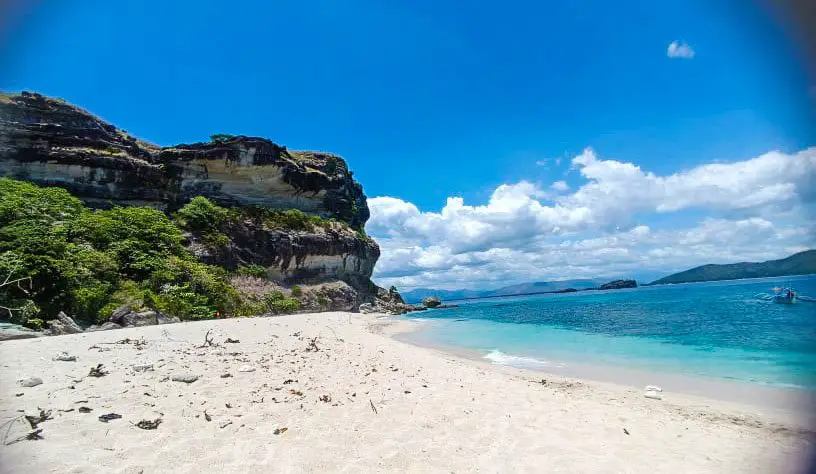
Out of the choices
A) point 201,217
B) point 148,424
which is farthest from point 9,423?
point 201,217

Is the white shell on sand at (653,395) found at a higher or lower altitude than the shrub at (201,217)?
lower

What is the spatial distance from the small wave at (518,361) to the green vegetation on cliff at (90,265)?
609 inches

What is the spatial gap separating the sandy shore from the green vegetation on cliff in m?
7.25

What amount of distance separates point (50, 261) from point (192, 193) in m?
30.8

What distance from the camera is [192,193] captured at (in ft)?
136

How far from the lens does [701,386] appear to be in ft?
30.3

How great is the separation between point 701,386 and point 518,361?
5.44 meters

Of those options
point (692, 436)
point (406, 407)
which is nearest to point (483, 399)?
point (406, 407)

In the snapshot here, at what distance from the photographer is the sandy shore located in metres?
3.74

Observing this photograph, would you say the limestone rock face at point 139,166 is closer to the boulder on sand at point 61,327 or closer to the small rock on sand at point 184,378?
the boulder on sand at point 61,327

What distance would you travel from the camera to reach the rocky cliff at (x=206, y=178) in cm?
3381

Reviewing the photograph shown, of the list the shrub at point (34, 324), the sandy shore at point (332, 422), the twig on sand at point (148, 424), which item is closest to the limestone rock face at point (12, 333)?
the sandy shore at point (332, 422)

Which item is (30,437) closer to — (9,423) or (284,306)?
(9,423)

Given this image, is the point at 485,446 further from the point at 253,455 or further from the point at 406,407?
the point at 253,455
